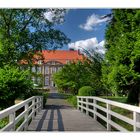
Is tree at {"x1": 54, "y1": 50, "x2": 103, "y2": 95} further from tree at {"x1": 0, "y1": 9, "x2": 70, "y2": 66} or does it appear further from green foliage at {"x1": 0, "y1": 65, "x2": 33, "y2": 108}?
tree at {"x1": 0, "y1": 9, "x2": 70, "y2": 66}

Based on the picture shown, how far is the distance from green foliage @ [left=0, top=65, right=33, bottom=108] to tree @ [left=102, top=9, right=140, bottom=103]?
2.62m

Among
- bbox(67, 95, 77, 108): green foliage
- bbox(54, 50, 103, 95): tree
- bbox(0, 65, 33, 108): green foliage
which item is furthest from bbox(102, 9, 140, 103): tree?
bbox(0, 65, 33, 108): green foliage

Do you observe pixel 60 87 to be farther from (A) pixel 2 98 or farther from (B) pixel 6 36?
(B) pixel 6 36

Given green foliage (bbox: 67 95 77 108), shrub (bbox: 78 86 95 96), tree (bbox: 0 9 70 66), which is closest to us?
shrub (bbox: 78 86 95 96)

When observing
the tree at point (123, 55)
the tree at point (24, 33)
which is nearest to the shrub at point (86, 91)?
the tree at point (123, 55)

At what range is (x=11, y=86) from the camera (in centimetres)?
1374

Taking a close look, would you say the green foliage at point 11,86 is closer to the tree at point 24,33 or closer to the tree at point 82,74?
the tree at point 82,74

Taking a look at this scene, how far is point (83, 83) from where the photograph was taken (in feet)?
49.6

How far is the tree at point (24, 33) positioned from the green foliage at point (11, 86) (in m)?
6.91

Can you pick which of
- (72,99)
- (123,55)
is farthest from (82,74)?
(123,55)

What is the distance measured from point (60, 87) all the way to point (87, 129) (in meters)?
5.56

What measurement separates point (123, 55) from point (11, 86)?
355cm

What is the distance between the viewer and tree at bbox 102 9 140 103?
1394 cm
